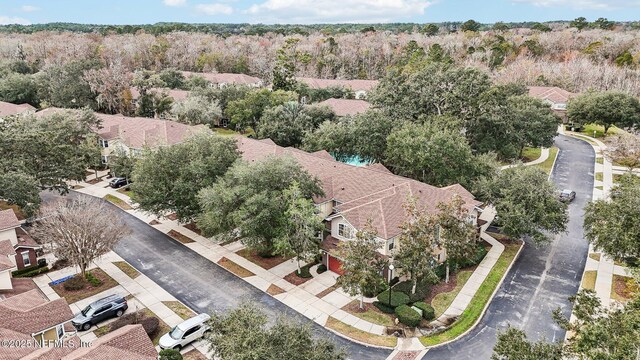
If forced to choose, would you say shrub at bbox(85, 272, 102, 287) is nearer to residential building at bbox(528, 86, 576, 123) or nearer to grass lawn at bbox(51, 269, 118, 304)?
grass lawn at bbox(51, 269, 118, 304)

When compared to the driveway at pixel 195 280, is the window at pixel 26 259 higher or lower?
higher

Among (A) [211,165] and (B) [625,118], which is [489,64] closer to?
(B) [625,118]

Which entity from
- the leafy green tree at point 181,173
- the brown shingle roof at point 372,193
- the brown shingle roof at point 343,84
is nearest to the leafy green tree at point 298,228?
the brown shingle roof at point 372,193

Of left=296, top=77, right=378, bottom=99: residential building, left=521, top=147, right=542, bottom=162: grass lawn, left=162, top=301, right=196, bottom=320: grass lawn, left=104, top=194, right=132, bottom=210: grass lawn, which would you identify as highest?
left=296, top=77, right=378, bottom=99: residential building

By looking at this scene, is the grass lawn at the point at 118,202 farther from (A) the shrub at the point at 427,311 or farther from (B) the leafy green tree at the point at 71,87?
(A) the shrub at the point at 427,311

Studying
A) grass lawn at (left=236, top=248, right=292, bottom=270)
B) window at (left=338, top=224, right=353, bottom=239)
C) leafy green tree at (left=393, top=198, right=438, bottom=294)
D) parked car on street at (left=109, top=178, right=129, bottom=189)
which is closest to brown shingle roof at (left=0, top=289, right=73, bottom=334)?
grass lawn at (left=236, top=248, right=292, bottom=270)

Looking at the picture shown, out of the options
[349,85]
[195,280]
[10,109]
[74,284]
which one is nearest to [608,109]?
[349,85]
